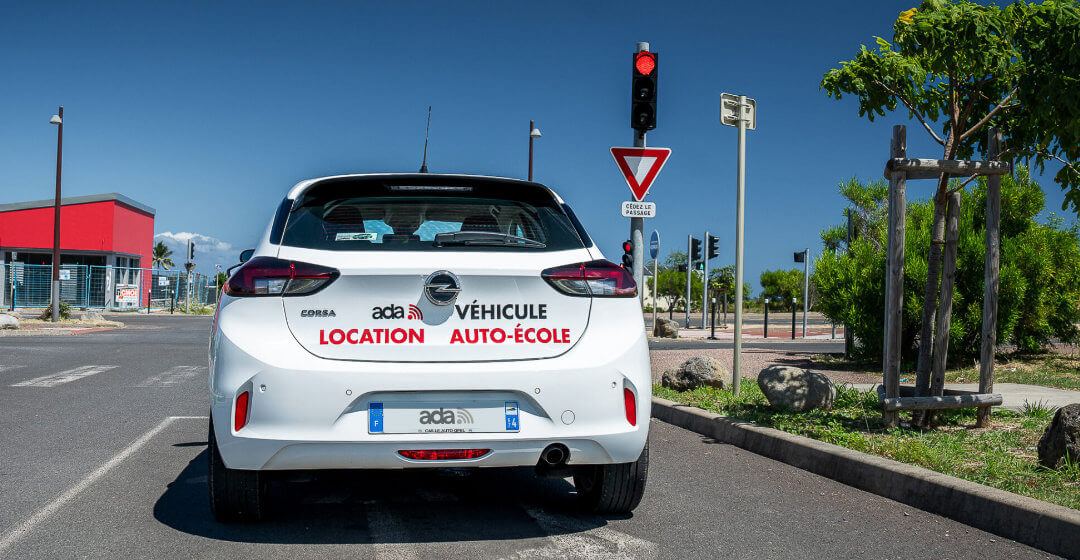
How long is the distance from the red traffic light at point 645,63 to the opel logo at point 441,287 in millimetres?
6932

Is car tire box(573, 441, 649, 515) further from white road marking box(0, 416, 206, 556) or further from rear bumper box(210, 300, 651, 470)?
white road marking box(0, 416, 206, 556)

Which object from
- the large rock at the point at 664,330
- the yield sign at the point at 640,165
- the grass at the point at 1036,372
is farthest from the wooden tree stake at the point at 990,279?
the large rock at the point at 664,330

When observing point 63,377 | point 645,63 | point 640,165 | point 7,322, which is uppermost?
point 645,63

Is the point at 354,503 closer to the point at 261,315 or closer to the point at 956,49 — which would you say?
the point at 261,315

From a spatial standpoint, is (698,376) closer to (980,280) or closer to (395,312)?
(980,280)

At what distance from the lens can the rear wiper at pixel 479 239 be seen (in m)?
4.24

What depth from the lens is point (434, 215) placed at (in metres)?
4.75

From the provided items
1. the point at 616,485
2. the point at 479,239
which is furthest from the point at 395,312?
the point at 616,485

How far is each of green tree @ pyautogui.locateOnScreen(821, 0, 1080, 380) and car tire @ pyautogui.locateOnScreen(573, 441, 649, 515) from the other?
10.0 feet

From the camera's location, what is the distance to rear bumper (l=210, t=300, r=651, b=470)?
394 centimetres

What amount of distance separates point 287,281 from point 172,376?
9176 millimetres

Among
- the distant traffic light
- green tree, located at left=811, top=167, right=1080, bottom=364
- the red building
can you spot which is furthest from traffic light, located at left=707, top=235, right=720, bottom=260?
the red building

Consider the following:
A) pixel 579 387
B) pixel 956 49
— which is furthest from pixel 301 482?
pixel 956 49

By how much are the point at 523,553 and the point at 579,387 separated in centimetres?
74
